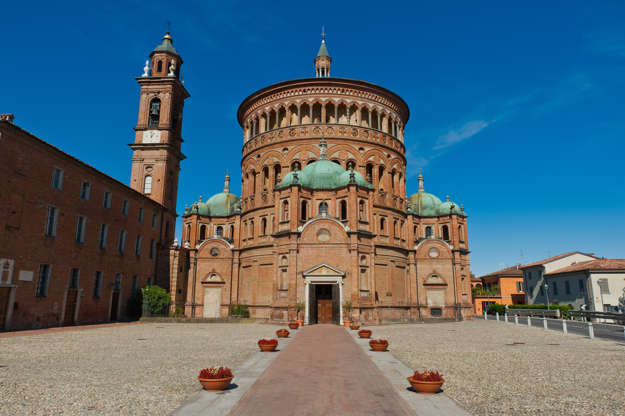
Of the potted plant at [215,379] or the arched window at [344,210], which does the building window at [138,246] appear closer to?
the arched window at [344,210]

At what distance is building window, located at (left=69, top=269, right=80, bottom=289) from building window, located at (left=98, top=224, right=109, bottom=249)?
3.19 m

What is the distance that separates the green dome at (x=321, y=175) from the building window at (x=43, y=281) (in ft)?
71.7

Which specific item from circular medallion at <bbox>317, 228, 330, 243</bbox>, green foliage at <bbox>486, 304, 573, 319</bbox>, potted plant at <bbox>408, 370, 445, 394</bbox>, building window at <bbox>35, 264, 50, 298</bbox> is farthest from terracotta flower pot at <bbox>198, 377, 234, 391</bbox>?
green foliage at <bbox>486, 304, 573, 319</bbox>

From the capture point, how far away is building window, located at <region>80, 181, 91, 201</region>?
3054 cm

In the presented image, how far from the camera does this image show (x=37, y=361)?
13.5 m

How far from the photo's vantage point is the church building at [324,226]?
116ft

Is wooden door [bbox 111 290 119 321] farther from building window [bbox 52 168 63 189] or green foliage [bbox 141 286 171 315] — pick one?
building window [bbox 52 168 63 189]

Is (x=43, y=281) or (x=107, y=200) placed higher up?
(x=107, y=200)

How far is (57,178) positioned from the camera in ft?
91.8

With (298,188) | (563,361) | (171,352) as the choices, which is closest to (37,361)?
(171,352)

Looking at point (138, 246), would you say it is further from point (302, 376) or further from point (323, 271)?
point (302, 376)

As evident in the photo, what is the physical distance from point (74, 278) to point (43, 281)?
297cm

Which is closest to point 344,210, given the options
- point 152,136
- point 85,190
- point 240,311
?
point 240,311

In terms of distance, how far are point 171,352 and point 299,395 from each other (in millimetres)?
9029
